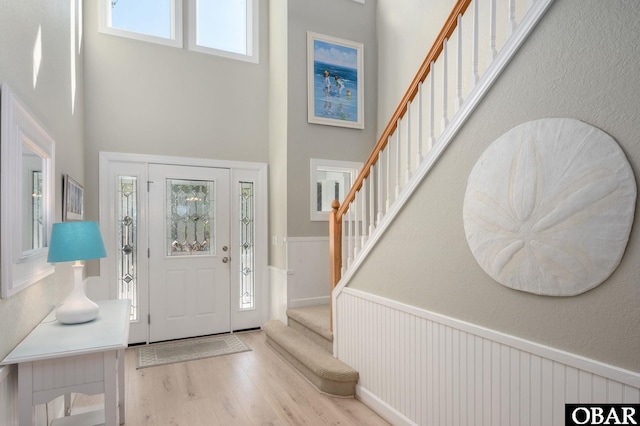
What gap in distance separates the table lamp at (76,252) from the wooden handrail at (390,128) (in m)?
1.80

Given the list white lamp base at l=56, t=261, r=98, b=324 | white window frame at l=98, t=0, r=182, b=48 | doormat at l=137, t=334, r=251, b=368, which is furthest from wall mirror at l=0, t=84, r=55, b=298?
white window frame at l=98, t=0, r=182, b=48

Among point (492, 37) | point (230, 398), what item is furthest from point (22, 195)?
point (492, 37)

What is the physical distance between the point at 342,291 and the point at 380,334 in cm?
58

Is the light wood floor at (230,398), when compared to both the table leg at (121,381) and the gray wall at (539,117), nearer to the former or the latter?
the table leg at (121,381)

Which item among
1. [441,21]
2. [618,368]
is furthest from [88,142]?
[618,368]

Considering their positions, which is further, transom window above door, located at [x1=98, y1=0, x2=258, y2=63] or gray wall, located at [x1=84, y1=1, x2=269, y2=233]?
transom window above door, located at [x1=98, y1=0, x2=258, y2=63]

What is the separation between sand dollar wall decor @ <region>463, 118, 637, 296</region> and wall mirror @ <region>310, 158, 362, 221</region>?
8.97 ft

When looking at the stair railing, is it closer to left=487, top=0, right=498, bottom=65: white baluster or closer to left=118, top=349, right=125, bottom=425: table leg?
left=487, top=0, right=498, bottom=65: white baluster

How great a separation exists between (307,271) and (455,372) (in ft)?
8.48

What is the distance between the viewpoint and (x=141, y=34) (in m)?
4.15

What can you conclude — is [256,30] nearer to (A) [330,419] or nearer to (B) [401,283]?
(B) [401,283]

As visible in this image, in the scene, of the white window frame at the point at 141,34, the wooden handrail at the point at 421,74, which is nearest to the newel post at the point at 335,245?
the wooden handrail at the point at 421,74

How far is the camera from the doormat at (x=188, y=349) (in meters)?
3.72

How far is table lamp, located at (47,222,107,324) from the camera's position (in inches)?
77.6
